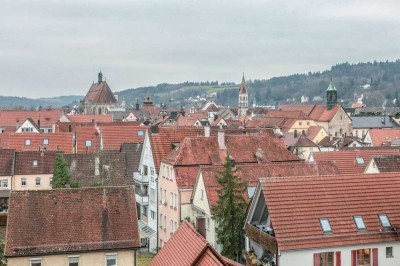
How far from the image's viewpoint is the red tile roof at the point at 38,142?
7469 cm

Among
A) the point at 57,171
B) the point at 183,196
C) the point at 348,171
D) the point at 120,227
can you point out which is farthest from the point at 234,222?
the point at 57,171

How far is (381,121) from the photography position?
137000 millimetres

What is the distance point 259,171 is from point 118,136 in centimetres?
3590

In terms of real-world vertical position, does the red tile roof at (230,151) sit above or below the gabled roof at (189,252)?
above

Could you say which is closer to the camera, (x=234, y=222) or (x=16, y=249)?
(x=16, y=249)

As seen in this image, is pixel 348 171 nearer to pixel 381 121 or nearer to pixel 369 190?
pixel 369 190

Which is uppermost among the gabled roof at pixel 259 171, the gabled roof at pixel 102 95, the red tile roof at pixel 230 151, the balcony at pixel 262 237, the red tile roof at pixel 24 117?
the gabled roof at pixel 102 95

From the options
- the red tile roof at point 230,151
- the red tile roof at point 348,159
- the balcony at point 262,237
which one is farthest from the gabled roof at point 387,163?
the balcony at point 262,237

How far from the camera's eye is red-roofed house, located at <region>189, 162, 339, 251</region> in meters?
35.8

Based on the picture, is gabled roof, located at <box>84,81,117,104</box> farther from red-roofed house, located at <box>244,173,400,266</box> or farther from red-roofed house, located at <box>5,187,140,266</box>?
red-roofed house, located at <box>244,173,400,266</box>

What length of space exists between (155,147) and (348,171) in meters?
16.3

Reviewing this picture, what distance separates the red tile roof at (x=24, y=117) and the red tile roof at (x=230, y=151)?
87.1m

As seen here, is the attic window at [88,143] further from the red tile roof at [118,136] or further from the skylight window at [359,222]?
the skylight window at [359,222]

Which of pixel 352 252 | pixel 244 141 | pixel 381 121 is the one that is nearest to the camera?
pixel 352 252
